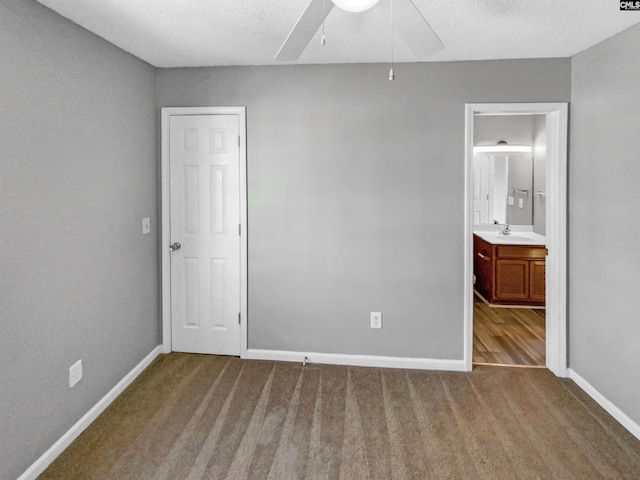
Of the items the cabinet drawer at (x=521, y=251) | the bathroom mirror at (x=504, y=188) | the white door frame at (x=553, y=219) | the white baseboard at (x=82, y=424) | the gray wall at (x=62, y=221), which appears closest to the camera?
the gray wall at (x=62, y=221)

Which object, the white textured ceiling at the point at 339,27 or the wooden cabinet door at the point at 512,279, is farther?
the wooden cabinet door at the point at 512,279

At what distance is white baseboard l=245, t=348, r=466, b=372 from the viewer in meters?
3.24

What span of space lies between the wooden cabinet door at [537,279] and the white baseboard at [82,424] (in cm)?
399

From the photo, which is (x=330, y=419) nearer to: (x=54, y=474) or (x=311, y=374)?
(x=311, y=374)

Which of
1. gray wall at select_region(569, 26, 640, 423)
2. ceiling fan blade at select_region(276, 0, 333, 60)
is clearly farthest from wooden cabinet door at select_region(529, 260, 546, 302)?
ceiling fan blade at select_region(276, 0, 333, 60)

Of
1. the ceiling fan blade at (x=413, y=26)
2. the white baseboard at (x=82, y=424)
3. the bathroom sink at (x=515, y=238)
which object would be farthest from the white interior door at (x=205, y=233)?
the bathroom sink at (x=515, y=238)

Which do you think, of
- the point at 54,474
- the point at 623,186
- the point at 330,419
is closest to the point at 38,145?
the point at 54,474

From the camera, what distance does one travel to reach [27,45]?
2.00 metres

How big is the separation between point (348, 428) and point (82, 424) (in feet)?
5.15

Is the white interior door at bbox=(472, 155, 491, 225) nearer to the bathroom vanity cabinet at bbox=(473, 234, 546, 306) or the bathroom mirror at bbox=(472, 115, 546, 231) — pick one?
the bathroom mirror at bbox=(472, 115, 546, 231)

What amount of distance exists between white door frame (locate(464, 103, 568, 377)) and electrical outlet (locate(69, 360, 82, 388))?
8.72 ft

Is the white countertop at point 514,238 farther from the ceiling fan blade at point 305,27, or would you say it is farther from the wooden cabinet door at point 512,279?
the ceiling fan blade at point 305,27

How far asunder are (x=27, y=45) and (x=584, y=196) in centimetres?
345

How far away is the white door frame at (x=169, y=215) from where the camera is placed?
3301 mm
